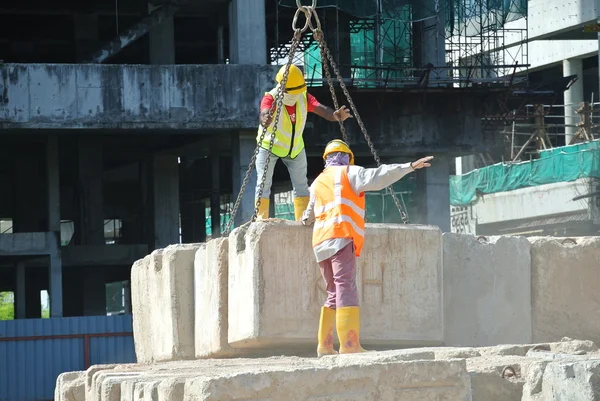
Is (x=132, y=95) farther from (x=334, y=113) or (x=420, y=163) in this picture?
(x=420, y=163)

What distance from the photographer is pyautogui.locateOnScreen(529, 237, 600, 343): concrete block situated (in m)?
11.2

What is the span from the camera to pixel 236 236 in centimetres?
1054

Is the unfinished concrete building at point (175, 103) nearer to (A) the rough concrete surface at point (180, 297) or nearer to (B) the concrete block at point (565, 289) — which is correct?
(A) the rough concrete surface at point (180, 297)

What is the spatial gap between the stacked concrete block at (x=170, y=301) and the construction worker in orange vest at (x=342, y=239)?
2.41 metres

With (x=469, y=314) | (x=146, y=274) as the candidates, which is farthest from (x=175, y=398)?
(x=146, y=274)

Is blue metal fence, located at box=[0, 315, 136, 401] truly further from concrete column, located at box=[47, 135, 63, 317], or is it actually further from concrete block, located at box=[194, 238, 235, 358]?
concrete block, located at box=[194, 238, 235, 358]

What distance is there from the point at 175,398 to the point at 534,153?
38118mm

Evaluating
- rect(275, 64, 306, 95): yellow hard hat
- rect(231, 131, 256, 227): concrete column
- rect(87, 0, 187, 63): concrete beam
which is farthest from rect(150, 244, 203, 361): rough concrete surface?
rect(87, 0, 187, 63): concrete beam

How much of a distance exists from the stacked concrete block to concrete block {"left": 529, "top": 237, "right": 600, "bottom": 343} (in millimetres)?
3150

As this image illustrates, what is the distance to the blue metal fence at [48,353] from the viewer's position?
25000 millimetres

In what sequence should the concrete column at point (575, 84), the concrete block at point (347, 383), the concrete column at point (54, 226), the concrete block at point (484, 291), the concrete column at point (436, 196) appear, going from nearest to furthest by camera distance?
the concrete block at point (347, 383) < the concrete block at point (484, 291) < the concrete column at point (54, 226) < the concrete column at point (436, 196) < the concrete column at point (575, 84)

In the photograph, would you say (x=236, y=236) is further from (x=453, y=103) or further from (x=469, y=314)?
(x=453, y=103)

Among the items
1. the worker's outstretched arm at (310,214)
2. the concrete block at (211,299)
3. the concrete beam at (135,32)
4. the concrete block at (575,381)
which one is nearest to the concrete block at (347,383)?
the concrete block at (575,381)

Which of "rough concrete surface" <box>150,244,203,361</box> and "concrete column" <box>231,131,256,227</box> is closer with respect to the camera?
"rough concrete surface" <box>150,244,203,361</box>
